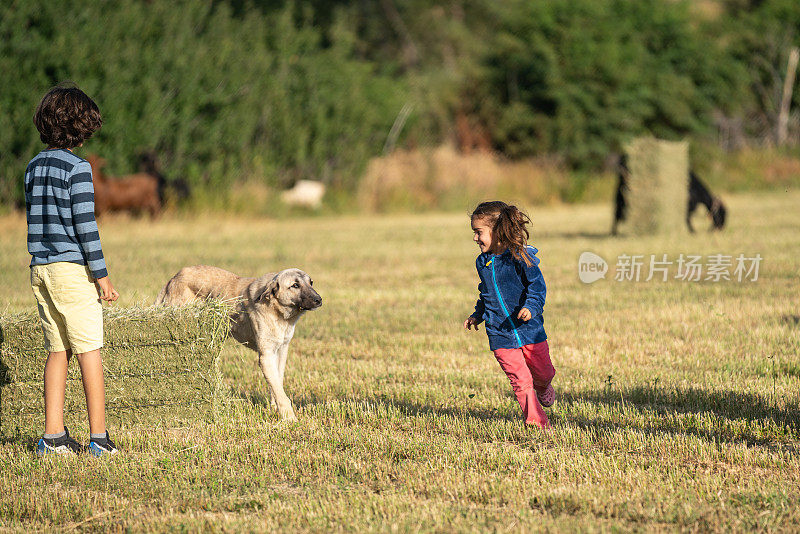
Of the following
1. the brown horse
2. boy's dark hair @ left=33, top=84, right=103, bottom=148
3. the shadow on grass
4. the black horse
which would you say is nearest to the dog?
the shadow on grass

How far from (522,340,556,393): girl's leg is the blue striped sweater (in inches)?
97.9

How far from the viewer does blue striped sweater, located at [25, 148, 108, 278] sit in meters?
4.80

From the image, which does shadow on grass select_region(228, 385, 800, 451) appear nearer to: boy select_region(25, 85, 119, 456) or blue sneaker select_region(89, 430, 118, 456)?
blue sneaker select_region(89, 430, 118, 456)

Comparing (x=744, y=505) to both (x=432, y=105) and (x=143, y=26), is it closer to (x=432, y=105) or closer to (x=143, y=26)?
(x=143, y=26)

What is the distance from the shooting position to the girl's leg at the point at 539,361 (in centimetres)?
537

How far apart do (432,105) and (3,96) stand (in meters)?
17.6

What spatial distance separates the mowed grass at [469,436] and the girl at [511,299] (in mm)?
384

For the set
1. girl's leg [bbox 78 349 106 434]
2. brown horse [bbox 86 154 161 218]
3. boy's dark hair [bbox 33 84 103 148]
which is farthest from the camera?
brown horse [bbox 86 154 161 218]

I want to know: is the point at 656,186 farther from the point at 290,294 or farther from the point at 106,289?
→ the point at 106,289

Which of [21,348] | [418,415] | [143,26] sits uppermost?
[143,26]

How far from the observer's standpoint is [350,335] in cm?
865

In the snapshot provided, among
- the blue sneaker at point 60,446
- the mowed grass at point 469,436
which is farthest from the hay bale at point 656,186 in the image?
the blue sneaker at point 60,446

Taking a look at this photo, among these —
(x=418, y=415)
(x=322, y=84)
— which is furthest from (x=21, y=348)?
(x=322, y=84)

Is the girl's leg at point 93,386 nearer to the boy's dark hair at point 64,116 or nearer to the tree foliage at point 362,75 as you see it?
Result: the boy's dark hair at point 64,116
